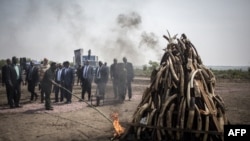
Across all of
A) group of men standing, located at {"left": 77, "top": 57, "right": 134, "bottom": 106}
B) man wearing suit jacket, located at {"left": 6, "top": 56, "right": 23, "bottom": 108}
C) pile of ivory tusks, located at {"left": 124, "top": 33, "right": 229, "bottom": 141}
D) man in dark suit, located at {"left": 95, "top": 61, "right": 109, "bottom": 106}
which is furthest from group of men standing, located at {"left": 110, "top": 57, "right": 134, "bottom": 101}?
pile of ivory tusks, located at {"left": 124, "top": 33, "right": 229, "bottom": 141}

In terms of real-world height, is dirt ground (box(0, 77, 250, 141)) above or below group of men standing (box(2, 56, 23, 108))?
below

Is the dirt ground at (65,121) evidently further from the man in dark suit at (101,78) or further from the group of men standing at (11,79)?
the man in dark suit at (101,78)

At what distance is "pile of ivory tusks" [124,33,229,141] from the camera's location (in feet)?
22.8

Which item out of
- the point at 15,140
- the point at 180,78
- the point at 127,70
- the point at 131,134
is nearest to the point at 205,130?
the point at 180,78

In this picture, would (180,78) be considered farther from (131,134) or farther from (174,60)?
(131,134)

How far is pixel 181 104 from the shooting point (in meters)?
7.08

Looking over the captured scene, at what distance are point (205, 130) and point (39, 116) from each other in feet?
24.3

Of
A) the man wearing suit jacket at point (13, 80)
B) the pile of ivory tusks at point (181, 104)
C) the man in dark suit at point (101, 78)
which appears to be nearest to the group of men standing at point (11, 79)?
the man wearing suit jacket at point (13, 80)

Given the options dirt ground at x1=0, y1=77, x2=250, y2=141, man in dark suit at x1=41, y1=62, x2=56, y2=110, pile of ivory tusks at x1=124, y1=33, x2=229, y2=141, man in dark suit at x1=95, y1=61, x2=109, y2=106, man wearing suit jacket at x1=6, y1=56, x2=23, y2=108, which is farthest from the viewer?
man in dark suit at x1=95, y1=61, x2=109, y2=106

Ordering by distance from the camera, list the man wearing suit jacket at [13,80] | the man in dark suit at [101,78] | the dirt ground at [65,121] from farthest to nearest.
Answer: the man in dark suit at [101,78] < the man wearing suit jacket at [13,80] < the dirt ground at [65,121]

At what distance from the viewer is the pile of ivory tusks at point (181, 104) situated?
22.8 feet

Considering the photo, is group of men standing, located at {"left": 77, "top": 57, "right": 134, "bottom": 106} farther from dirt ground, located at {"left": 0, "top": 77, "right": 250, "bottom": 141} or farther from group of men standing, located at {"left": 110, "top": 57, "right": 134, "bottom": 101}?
dirt ground, located at {"left": 0, "top": 77, "right": 250, "bottom": 141}

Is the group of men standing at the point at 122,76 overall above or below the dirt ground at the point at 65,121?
above

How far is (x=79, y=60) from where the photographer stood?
27.0 metres
